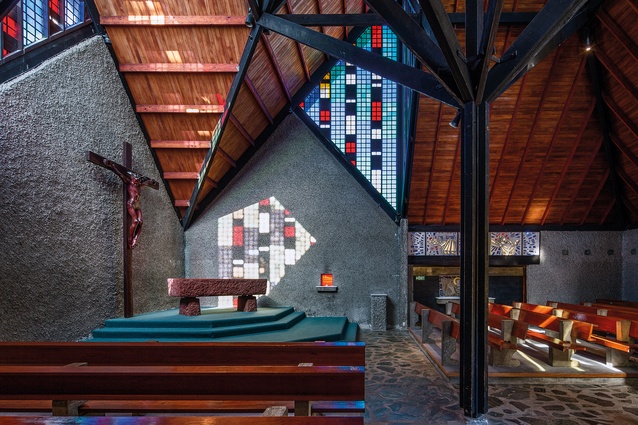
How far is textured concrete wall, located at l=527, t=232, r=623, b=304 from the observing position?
10.1m

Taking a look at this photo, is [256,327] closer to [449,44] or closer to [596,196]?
[449,44]

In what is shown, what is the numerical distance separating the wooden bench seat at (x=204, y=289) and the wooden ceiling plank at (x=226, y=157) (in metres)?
2.95

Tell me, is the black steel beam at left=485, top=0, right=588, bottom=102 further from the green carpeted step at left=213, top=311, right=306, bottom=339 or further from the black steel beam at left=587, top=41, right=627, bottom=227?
the green carpeted step at left=213, top=311, right=306, bottom=339

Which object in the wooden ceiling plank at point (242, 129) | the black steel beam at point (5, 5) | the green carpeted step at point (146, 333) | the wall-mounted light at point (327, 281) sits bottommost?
the green carpeted step at point (146, 333)

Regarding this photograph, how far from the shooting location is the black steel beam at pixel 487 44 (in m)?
3.37

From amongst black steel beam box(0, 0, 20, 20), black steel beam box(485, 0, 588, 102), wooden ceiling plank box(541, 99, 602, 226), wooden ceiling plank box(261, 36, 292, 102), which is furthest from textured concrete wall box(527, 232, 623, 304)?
black steel beam box(0, 0, 20, 20)

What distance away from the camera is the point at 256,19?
6.00 metres

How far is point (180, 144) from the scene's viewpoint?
321 inches

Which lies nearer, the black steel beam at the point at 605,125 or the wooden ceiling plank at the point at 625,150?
the black steel beam at the point at 605,125

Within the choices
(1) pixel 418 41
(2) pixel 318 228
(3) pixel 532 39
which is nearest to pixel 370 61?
(1) pixel 418 41

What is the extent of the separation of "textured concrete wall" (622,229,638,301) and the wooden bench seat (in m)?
9.15

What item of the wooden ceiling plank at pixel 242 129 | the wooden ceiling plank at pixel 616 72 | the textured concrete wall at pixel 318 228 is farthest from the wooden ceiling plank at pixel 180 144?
the wooden ceiling plank at pixel 616 72

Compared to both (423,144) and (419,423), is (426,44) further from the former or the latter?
(423,144)

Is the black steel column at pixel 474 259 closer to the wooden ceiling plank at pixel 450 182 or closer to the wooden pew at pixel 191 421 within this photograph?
the wooden pew at pixel 191 421
